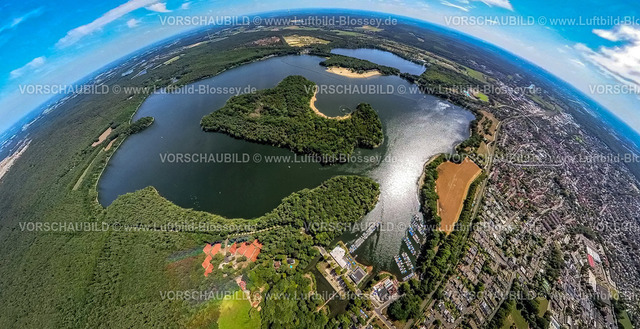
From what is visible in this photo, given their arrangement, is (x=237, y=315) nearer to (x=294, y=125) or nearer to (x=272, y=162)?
(x=272, y=162)

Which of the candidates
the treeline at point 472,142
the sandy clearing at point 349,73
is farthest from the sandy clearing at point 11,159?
the treeline at point 472,142

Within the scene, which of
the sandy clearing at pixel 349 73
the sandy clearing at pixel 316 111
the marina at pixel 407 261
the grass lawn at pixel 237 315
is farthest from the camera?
the sandy clearing at pixel 349 73

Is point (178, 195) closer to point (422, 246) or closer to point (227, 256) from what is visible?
point (227, 256)

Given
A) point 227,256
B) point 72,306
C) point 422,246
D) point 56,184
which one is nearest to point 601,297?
point 422,246

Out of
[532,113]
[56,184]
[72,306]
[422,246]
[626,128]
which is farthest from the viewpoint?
[626,128]

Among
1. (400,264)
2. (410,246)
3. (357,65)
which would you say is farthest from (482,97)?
(400,264)

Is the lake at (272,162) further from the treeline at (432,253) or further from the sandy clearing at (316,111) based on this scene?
the treeline at (432,253)
